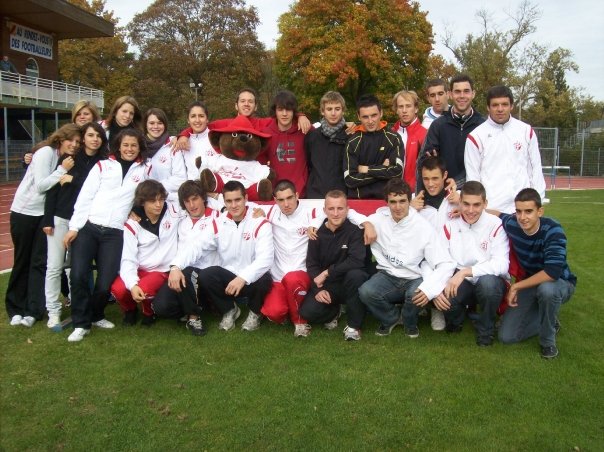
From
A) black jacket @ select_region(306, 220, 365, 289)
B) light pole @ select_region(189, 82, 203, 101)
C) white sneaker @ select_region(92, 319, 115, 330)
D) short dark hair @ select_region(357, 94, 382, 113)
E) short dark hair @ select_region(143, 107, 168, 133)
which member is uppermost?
light pole @ select_region(189, 82, 203, 101)

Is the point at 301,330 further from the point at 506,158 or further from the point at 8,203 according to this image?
the point at 8,203

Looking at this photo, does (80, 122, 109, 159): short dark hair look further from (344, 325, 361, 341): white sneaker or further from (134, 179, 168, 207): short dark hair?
(344, 325, 361, 341): white sneaker

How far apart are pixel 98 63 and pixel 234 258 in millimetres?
39890

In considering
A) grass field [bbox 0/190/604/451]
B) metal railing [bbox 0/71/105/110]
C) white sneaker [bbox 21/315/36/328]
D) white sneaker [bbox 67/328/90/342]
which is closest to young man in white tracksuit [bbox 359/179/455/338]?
grass field [bbox 0/190/604/451]

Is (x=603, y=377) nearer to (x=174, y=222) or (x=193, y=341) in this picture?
(x=193, y=341)

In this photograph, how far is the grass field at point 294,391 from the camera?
3365mm

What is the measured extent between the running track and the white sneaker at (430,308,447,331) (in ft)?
20.8

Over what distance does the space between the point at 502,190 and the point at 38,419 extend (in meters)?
4.29

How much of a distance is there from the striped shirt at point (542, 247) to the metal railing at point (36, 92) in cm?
1897

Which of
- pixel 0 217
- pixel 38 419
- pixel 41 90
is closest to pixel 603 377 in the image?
pixel 38 419

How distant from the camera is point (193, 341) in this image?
510 centimetres

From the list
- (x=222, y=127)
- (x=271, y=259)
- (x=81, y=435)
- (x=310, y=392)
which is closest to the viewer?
(x=81, y=435)

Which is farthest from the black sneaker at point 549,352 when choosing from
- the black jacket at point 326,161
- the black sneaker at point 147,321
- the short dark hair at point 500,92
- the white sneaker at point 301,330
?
the black sneaker at point 147,321

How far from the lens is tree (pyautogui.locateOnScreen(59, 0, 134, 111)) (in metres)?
38.9
